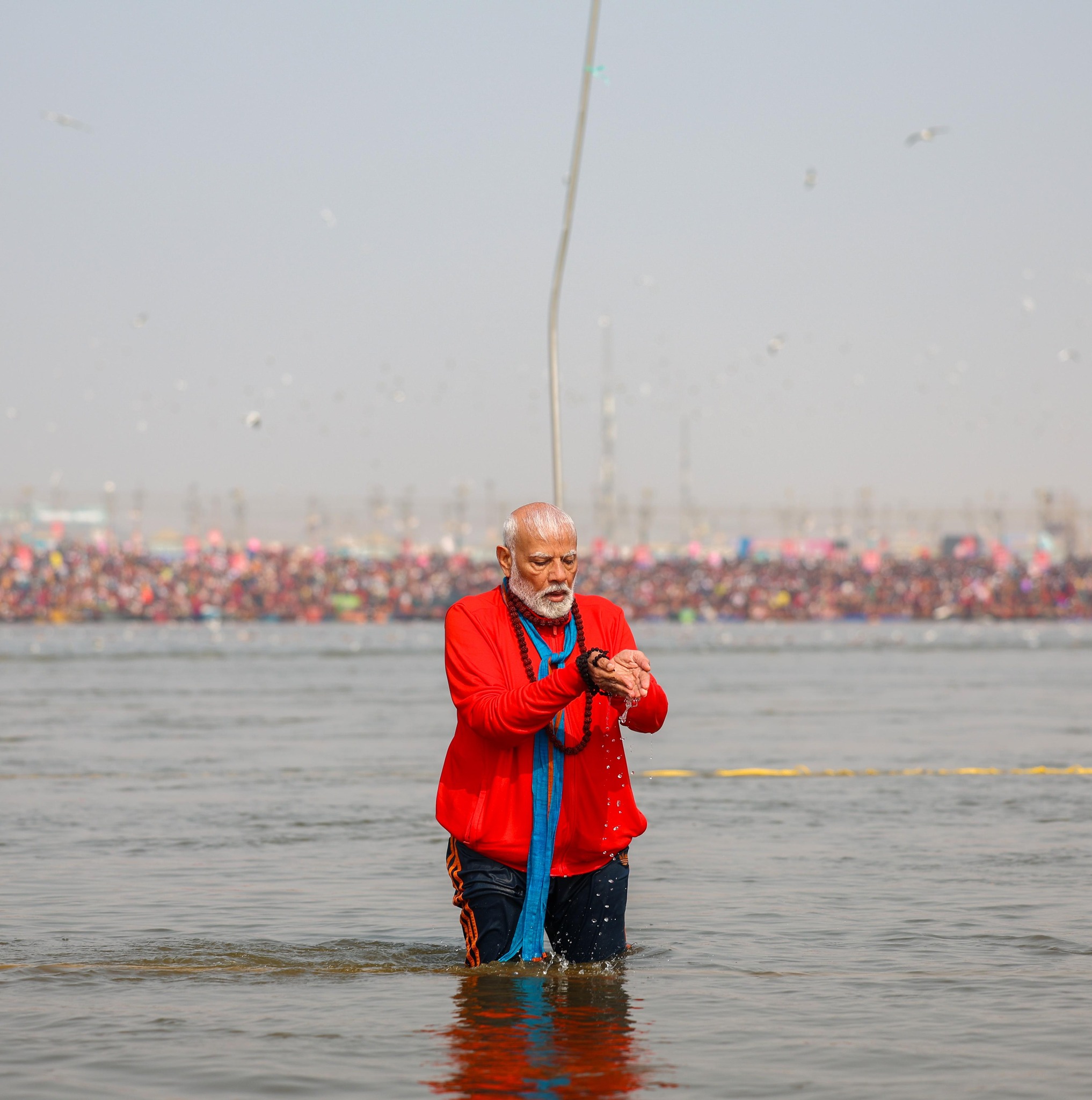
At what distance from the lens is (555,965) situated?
6.40 metres

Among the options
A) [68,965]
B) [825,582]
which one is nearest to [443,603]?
[825,582]

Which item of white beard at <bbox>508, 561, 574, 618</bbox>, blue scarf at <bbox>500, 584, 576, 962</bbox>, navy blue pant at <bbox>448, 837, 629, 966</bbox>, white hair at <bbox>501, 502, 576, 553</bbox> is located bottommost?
navy blue pant at <bbox>448, 837, 629, 966</bbox>

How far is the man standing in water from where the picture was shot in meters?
5.79

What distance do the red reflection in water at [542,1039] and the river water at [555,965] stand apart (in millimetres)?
16

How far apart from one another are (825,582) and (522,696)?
11860cm

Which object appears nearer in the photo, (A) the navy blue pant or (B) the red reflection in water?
(B) the red reflection in water

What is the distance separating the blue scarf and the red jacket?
22 mm

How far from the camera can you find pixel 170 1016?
21.2 feet

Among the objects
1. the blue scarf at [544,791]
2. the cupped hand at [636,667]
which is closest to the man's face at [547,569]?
the blue scarf at [544,791]

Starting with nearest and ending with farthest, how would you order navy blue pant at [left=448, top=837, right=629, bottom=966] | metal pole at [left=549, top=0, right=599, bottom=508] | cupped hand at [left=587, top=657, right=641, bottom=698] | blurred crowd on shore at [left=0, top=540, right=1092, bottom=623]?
1. cupped hand at [left=587, top=657, right=641, bottom=698]
2. navy blue pant at [left=448, top=837, right=629, bottom=966]
3. metal pole at [left=549, top=0, right=599, bottom=508]
4. blurred crowd on shore at [left=0, top=540, right=1092, bottom=623]

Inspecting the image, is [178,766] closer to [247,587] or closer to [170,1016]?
[170,1016]

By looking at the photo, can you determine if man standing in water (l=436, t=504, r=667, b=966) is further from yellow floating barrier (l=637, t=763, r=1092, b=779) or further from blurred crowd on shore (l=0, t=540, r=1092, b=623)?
blurred crowd on shore (l=0, t=540, r=1092, b=623)

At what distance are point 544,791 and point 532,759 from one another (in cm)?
11

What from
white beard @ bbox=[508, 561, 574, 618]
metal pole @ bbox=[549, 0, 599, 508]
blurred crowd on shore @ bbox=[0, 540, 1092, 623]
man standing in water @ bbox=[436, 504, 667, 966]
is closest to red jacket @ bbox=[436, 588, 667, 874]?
man standing in water @ bbox=[436, 504, 667, 966]
